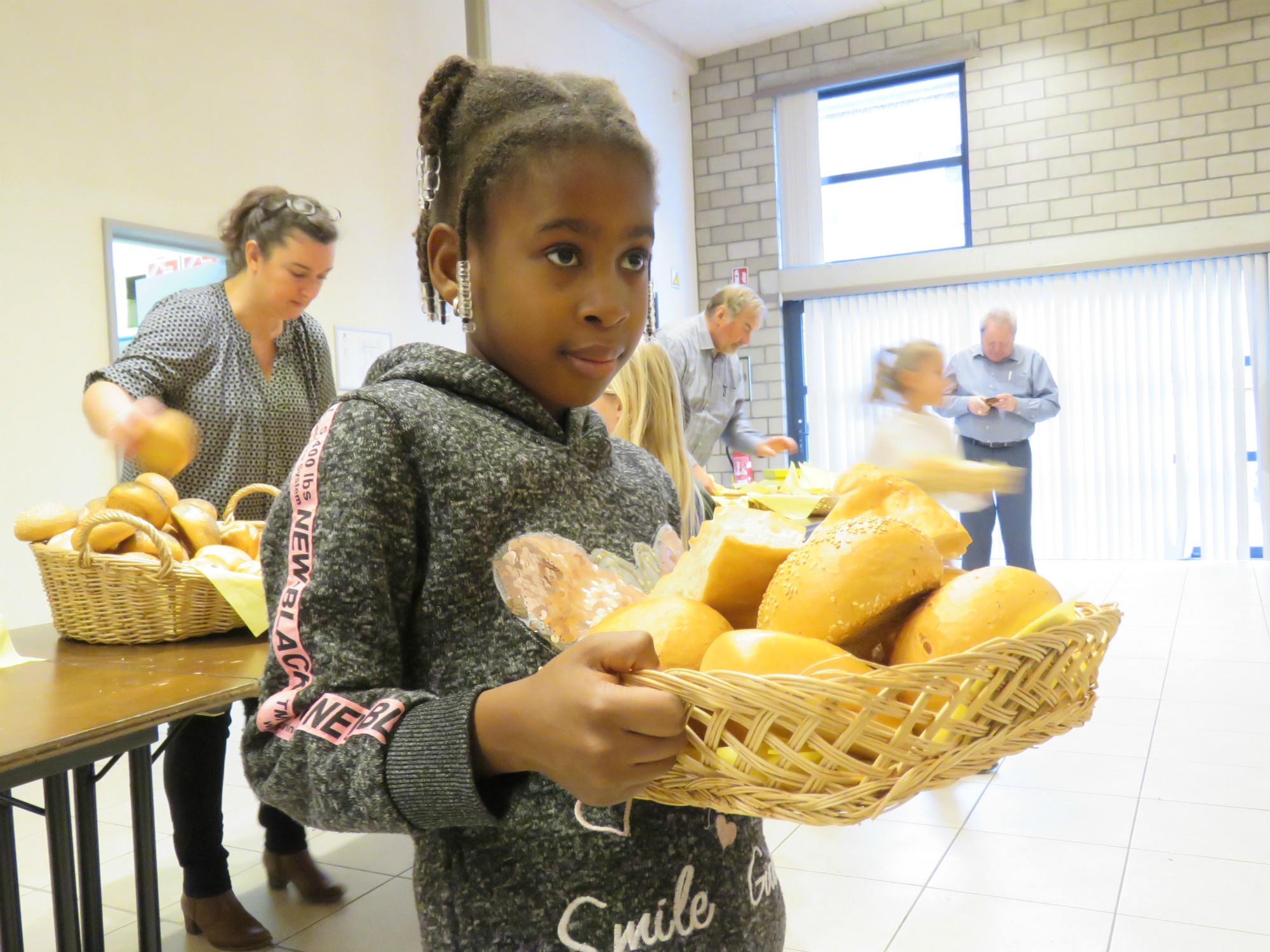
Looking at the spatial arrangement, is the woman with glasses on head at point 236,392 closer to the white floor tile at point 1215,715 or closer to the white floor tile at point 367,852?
the white floor tile at point 367,852

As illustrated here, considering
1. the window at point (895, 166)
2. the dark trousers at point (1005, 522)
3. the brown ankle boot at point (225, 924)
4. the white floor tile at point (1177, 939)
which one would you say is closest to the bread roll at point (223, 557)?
the brown ankle boot at point (225, 924)

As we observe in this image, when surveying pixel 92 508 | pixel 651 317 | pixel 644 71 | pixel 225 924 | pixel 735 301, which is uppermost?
pixel 644 71

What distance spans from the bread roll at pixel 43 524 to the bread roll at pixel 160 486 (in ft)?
0.47

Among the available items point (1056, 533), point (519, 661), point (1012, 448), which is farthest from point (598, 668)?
point (1056, 533)

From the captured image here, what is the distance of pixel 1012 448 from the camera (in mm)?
5660

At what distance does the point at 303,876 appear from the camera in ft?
7.96

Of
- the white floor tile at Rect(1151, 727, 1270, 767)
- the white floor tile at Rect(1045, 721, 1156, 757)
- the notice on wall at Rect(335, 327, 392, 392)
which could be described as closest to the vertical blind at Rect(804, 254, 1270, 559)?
the notice on wall at Rect(335, 327, 392, 392)

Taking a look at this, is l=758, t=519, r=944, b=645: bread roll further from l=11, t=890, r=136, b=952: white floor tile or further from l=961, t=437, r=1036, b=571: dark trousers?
l=961, t=437, r=1036, b=571: dark trousers

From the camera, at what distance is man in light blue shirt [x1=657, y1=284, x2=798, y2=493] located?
450cm

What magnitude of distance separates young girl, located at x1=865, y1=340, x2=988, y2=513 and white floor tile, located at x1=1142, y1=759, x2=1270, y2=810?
183 centimetres

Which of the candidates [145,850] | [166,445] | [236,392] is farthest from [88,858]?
[236,392]

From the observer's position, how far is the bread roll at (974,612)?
60 cm

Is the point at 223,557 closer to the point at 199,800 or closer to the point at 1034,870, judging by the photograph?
the point at 199,800

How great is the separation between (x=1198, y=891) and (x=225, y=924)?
2.20 m
